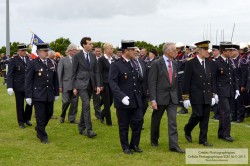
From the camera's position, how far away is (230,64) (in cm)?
1095

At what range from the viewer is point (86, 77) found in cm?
1119

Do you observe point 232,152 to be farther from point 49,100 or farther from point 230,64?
point 49,100

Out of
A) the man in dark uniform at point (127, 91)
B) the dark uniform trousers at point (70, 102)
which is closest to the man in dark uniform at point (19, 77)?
the dark uniform trousers at point (70, 102)

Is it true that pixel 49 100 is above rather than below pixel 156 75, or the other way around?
below

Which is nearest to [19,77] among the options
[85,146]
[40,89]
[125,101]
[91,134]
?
[40,89]

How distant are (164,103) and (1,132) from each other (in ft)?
15.5

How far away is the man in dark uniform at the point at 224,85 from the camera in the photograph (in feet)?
35.0

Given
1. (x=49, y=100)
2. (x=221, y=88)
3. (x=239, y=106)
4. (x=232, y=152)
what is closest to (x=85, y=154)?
(x=49, y=100)

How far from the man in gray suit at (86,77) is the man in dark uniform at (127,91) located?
1929 mm

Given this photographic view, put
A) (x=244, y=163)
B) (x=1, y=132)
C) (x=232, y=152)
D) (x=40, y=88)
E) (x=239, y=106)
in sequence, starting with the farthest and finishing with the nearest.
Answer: (x=239, y=106)
(x=1, y=132)
(x=40, y=88)
(x=232, y=152)
(x=244, y=163)

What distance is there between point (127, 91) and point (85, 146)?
1.75m

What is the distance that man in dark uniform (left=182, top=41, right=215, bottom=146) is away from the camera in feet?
32.7

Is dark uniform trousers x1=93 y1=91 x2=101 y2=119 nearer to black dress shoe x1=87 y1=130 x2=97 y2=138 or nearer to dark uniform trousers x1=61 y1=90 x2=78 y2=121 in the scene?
dark uniform trousers x1=61 y1=90 x2=78 y2=121

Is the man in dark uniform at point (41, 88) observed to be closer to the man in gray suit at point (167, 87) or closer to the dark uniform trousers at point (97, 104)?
the man in gray suit at point (167, 87)
